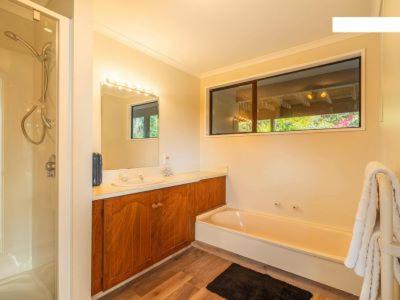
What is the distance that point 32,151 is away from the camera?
6.12ft

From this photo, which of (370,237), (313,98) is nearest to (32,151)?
(370,237)

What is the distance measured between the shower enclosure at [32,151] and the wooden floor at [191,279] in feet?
2.10

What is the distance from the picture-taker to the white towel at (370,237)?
0.64m

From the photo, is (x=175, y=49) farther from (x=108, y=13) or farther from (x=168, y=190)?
(x=168, y=190)

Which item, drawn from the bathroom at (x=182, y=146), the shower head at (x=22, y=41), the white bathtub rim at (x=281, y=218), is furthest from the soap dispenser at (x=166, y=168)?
the shower head at (x=22, y=41)

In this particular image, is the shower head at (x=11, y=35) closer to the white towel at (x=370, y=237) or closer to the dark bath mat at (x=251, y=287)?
the white towel at (x=370, y=237)

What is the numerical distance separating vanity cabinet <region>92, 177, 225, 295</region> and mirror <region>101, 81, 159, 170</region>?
0.59 metres

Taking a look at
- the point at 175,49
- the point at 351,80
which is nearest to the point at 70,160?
the point at 175,49

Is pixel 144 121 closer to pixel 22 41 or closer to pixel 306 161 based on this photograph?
pixel 22 41

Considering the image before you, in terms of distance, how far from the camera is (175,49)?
2.54m

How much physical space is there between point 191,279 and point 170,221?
576mm

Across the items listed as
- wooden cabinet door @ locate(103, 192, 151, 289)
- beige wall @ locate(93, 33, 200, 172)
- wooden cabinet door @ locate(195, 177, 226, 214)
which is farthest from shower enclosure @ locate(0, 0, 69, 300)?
wooden cabinet door @ locate(195, 177, 226, 214)

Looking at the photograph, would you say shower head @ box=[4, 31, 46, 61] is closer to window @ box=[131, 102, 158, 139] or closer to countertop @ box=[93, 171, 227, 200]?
window @ box=[131, 102, 158, 139]

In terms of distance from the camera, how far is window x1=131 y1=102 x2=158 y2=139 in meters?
2.45
